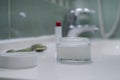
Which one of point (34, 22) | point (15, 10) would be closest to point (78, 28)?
point (34, 22)

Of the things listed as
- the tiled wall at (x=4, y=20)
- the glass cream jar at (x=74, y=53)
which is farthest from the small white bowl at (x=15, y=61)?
the tiled wall at (x=4, y=20)

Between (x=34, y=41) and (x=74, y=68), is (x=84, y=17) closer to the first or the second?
(x=34, y=41)

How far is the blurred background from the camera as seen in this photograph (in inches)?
33.0

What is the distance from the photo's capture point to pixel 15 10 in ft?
2.93

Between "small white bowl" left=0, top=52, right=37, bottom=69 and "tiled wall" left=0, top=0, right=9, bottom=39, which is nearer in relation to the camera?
"small white bowl" left=0, top=52, right=37, bottom=69

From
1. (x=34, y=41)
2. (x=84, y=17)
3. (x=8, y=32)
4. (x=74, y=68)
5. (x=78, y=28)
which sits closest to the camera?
(x=74, y=68)

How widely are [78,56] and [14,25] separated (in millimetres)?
403

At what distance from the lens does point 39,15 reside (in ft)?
3.60

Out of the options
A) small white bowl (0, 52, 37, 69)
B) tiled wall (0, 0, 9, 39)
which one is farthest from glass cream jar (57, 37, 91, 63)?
tiled wall (0, 0, 9, 39)

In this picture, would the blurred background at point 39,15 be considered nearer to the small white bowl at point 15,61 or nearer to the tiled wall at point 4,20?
Answer: the tiled wall at point 4,20

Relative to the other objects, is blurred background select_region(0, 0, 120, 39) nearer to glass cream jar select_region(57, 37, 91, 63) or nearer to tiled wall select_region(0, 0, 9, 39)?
tiled wall select_region(0, 0, 9, 39)

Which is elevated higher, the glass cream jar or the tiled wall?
the tiled wall

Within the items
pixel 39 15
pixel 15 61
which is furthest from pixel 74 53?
pixel 39 15

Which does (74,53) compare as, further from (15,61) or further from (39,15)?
(39,15)
